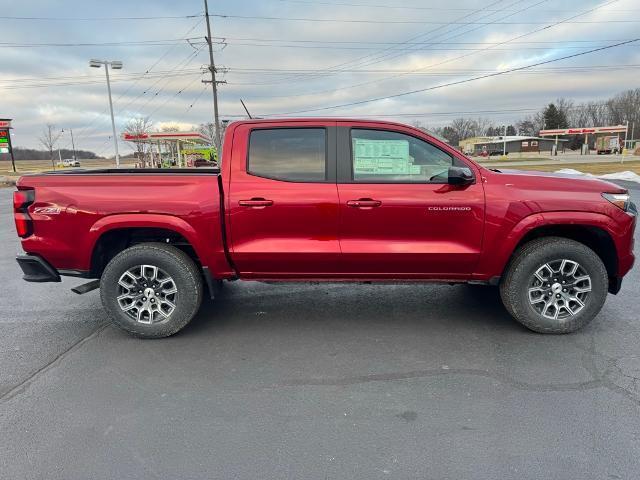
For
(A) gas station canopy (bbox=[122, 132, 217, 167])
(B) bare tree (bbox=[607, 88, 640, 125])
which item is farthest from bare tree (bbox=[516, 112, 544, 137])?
(A) gas station canopy (bbox=[122, 132, 217, 167])

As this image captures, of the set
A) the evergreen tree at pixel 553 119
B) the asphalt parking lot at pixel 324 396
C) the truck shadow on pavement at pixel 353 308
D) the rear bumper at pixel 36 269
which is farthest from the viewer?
the evergreen tree at pixel 553 119

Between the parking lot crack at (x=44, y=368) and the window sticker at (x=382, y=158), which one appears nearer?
the parking lot crack at (x=44, y=368)

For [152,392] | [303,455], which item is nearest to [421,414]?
[303,455]

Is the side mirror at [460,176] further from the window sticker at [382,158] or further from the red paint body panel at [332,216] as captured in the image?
the window sticker at [382,158]

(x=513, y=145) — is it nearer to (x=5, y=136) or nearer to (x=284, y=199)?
(x=5, y=136)

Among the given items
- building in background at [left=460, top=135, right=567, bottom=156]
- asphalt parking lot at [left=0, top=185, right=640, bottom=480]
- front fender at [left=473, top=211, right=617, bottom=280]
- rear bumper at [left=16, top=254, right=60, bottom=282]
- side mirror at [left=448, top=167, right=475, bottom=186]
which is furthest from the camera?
building in background at [left=460, top=135, right=567, bottom=156]

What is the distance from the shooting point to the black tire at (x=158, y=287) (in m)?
3.92

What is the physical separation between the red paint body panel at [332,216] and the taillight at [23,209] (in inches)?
2.2

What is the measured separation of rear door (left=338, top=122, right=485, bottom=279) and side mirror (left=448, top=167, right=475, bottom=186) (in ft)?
0.19

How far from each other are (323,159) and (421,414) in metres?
2.26

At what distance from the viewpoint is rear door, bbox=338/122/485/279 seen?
3.78m

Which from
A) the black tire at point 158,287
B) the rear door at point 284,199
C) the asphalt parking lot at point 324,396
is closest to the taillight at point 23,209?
the black tire at point 158,287

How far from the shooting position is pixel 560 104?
101875mm

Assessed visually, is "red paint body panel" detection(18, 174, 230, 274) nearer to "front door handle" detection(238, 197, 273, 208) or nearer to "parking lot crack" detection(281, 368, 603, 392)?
"front door handle" detection(238, 197, 273, 208)
